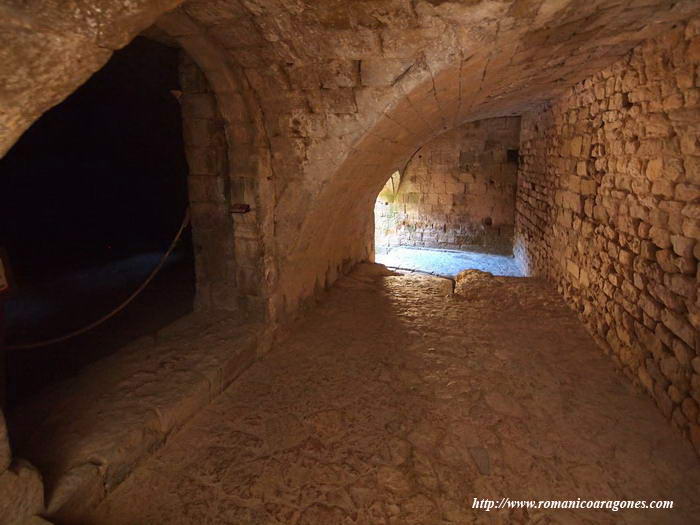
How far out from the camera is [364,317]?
3980mm

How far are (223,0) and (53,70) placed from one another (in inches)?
45.8

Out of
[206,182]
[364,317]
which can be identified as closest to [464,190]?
[364,317]

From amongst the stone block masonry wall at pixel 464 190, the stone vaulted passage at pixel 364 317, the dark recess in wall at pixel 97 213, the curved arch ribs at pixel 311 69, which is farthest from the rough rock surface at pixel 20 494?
the stone block masonry wall at pixel 464 190

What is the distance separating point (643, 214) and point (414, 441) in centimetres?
216

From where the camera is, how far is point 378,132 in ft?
9.55

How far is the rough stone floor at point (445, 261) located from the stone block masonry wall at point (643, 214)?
4.09 meters

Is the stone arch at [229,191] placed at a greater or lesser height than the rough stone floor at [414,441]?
greater

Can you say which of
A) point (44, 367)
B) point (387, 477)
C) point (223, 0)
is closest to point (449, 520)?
point (387, 477)

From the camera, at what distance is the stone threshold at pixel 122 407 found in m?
1.86

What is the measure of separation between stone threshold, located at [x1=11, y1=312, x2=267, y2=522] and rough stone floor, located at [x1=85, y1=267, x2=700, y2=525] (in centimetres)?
12

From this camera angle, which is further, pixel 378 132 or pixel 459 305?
pixel 459 305

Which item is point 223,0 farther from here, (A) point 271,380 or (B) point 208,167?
(A) point 271,380

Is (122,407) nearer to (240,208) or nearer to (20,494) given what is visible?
(20,494)

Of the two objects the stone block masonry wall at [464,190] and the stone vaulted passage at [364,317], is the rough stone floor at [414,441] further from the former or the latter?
the stone block masonry wall at [464,190]
